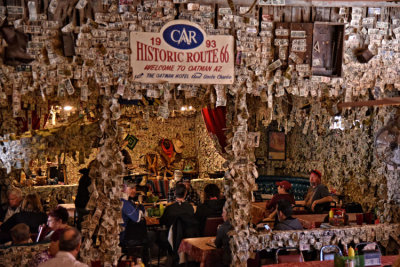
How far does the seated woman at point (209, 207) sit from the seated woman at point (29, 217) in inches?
88.7

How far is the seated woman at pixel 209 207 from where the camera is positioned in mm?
7160

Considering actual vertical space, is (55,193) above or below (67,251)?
below

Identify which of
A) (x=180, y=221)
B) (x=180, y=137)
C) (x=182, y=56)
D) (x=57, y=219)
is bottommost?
(x=180, y=221)

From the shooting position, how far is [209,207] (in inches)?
288

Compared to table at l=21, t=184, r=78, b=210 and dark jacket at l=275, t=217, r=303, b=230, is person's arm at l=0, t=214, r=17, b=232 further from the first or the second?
table at l=21, t=184, r=78, b=210

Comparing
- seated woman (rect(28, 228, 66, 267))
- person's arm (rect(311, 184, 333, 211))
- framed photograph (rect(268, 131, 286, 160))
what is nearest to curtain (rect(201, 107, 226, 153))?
person's arm (rect(311, 184, 333, 211))

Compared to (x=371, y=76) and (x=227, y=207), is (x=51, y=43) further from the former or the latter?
(x=371, y=76)

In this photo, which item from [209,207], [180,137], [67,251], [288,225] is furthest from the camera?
[180,137]

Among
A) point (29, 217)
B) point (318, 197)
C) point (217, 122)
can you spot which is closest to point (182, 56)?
point (29, 217)

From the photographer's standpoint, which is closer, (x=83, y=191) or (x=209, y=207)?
(x=83, y=191)

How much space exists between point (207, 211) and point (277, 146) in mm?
6556

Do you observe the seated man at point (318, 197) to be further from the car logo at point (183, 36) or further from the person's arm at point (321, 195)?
the car logo at point (183, 36)

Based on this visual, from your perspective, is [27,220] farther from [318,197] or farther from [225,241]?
[318,197]

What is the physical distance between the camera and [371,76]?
20.3 feet
